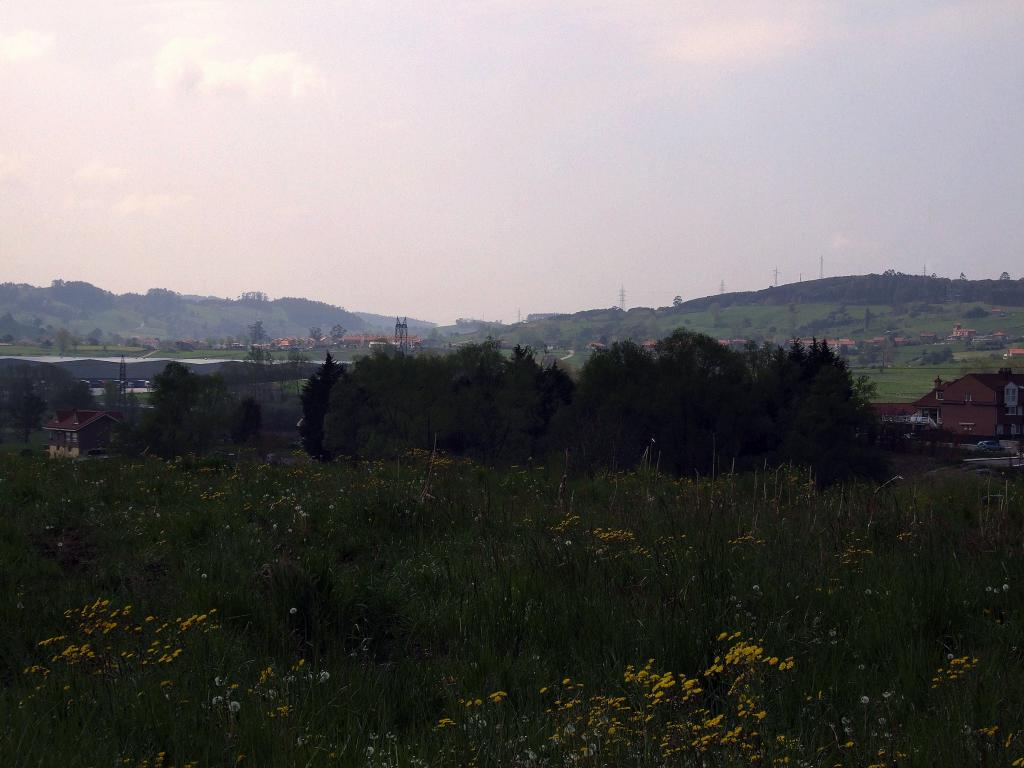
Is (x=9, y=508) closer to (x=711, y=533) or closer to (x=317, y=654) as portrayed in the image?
(x=317, y=654)

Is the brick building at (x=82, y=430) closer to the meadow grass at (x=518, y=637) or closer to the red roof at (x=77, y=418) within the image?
the red roof at (x=77, y=418)

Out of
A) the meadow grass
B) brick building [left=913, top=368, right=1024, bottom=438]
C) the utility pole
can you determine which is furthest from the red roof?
brick building [left=913, top=368, right=1024, bottom=438]

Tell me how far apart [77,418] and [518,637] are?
47.2 metres

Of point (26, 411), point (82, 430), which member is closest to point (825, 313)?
point (26, 411)

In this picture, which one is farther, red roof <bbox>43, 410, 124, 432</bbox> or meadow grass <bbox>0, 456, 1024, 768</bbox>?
red roof <bbox>43, 410, 124, 432</bbox>

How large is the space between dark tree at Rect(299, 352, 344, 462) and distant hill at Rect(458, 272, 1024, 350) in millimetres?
46008

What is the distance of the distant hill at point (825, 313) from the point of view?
102438 mm

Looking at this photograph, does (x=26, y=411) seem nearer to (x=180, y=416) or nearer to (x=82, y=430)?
(x=82, y=430)

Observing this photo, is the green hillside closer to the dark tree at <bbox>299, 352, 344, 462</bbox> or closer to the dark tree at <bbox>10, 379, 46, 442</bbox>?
the dark tree at <bbox>299, 352, 344, 462</bbox>

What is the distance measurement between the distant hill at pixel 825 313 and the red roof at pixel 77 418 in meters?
53.4

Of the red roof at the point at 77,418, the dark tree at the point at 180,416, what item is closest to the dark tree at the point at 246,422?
the dark tree at the point at 180,416

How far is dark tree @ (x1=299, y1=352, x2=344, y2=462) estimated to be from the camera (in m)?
48.4

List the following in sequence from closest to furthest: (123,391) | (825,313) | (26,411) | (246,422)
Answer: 1. (246,422)
2. (26,411)
3. (123,391)
4. (825,313)

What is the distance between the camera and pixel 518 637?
4676 mm
